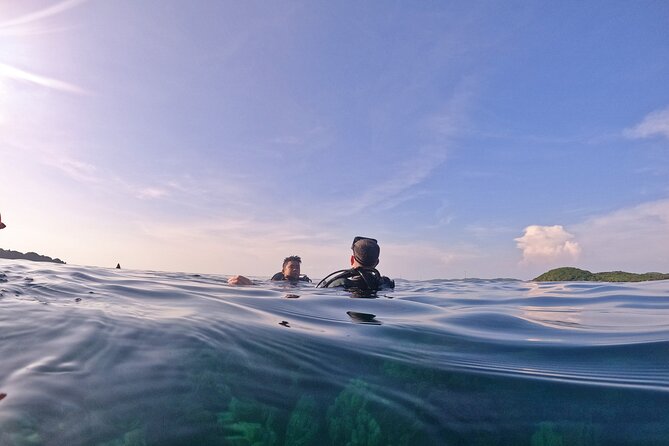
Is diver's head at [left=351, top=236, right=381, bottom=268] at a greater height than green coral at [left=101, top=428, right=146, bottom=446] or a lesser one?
greater

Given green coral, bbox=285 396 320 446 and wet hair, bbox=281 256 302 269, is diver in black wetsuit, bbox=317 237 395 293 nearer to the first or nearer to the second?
wet hair, bbox=281 256 302 269

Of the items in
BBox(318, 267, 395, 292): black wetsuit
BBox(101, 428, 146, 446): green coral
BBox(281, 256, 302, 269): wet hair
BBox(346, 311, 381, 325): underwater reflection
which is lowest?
BBox(101, 428, 146, 446): green coral

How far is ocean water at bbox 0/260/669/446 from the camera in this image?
251cm

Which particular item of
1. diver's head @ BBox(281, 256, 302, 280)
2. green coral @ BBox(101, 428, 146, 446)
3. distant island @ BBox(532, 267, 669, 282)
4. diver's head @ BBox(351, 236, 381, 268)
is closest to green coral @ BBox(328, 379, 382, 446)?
green coral @ BBox(101, 428, 146, 446)

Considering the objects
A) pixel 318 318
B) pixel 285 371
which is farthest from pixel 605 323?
pixel 285 371

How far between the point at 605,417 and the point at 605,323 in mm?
4005

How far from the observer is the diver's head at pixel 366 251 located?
9383mm

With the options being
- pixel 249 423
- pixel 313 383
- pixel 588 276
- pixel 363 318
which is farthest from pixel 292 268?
pixel 588 276

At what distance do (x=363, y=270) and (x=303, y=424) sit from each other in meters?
6.89

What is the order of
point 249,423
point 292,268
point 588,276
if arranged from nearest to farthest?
1. point 249,423
2. point 292,268
3. point 588,276

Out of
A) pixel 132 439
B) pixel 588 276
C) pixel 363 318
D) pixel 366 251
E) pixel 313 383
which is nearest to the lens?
pixel 132 439

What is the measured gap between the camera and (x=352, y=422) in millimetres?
2674

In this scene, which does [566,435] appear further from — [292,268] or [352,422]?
[292,268]

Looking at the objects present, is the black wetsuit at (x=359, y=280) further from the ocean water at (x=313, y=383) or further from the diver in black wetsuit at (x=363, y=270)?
the ocean water at (x=313, y=383)
